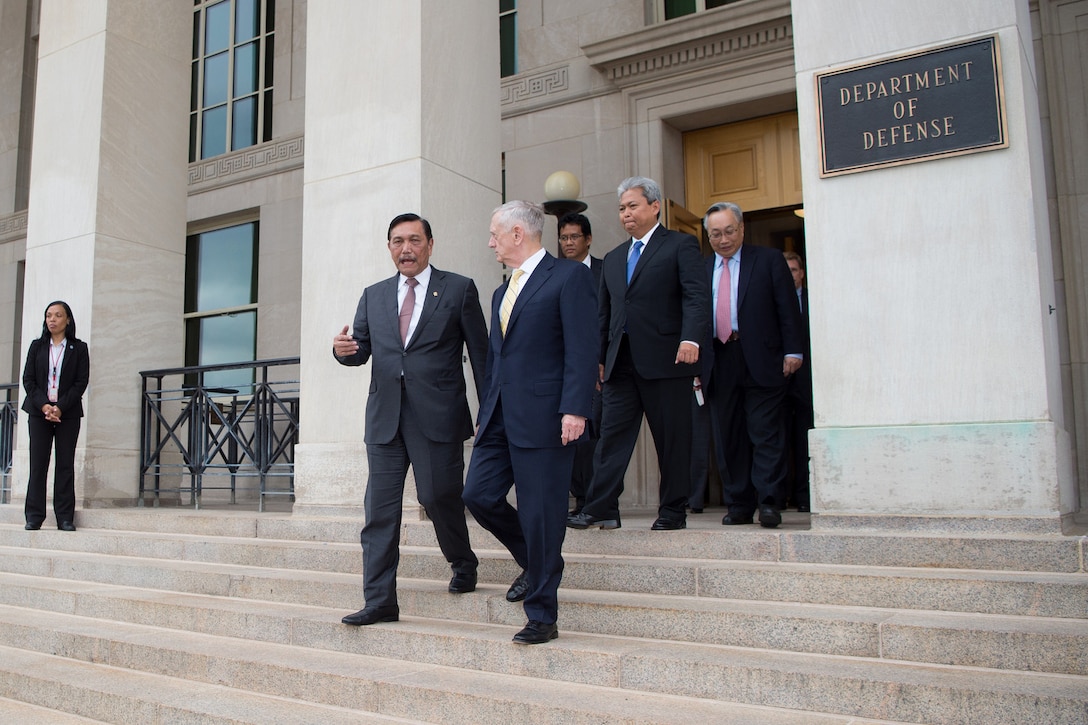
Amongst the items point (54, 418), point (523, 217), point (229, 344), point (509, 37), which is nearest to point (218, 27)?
point (229, 344)

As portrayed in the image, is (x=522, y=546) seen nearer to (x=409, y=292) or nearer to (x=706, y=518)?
(x=409, y=292)

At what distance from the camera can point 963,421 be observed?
4.91 meters

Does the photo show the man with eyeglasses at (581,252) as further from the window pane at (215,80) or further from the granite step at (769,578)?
the window pane at (215,80)

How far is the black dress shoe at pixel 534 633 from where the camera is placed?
4250 mm

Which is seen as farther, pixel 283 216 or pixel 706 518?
pixel 283 216

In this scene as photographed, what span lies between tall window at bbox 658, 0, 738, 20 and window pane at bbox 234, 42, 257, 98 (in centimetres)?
631

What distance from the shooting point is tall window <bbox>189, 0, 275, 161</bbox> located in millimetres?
13586

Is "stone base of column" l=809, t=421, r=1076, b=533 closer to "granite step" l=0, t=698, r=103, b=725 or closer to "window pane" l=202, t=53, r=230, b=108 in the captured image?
"granite step" l=0, t=698, r=103, b=725

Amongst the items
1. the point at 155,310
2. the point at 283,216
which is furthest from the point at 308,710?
the point at 283,216

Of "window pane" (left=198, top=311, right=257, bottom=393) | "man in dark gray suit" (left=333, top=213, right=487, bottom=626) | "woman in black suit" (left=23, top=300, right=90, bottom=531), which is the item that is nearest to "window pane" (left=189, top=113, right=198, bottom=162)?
"window pane" (left=198, top=311, right=257, bottom=393)

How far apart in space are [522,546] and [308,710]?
1225mm

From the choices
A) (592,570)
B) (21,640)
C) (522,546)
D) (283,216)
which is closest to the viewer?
(522,546)

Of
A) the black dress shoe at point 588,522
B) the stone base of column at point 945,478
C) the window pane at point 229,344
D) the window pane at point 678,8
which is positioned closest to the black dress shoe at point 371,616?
the black dress shoe at point 588,522

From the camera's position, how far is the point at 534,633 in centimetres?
427
